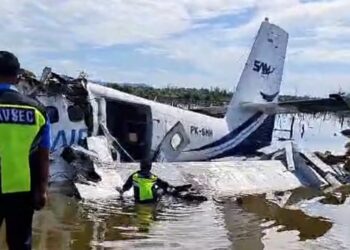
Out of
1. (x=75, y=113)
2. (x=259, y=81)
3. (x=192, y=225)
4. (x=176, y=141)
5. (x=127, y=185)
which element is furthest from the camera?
(x=259, y=81)

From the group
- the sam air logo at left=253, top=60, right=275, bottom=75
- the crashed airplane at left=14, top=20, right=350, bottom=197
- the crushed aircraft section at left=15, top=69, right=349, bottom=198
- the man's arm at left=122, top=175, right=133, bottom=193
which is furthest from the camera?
the sam air logo at left=253, top=60, right=275, bottom=75

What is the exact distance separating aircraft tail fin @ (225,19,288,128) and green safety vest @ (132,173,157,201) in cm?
664

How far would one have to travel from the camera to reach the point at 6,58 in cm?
390

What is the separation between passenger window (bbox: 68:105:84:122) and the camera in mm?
12219

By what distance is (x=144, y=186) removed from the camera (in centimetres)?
1070

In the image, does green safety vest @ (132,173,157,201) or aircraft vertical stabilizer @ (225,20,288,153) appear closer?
green safety vest @ (132,173,157,201)

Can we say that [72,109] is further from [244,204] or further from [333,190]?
[333,190]

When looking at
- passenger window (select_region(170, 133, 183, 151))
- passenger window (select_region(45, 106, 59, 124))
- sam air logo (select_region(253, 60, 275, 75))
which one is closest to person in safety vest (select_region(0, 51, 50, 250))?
passenger window (select_region(45, 106, 59, 124))

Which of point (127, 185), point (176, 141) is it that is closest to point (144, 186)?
point (127, 185)

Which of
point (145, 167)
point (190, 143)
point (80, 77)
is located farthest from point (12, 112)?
point (190, 143)

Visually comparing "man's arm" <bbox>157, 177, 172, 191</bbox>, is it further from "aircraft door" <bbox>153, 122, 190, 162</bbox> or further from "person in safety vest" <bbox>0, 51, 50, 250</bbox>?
"person in safety vest" <bbox>0, 51, 50, 250</bbox>

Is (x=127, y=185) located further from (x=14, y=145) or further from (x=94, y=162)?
(x=14, y=145)

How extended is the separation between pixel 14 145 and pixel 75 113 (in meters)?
8.54

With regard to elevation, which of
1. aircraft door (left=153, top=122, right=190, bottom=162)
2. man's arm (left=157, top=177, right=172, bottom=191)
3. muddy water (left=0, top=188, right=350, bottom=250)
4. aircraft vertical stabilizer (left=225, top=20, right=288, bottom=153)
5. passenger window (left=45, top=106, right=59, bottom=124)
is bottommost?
muddy water (left=0, top=188, right=350, bottom=250)
